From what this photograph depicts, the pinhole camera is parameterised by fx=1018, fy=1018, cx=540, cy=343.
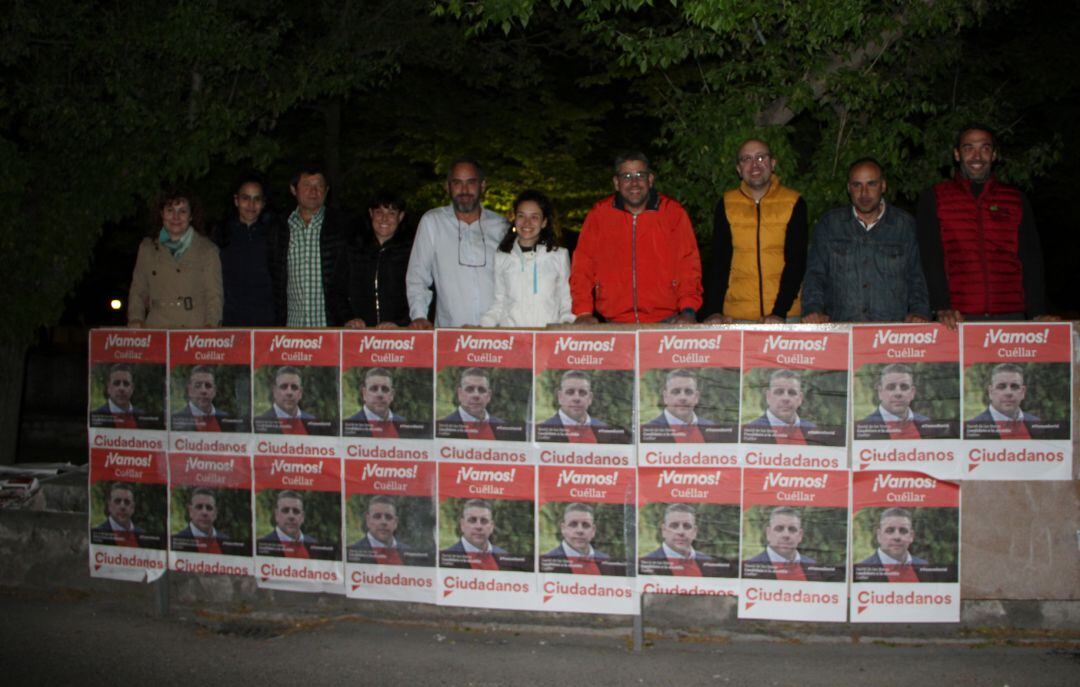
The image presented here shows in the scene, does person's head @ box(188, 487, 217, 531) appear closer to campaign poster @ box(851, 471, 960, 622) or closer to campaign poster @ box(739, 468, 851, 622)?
campaign poster @ box(739, 468, 851, 622)

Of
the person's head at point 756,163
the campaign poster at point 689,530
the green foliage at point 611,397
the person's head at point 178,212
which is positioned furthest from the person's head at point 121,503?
the person's head at point 756,163

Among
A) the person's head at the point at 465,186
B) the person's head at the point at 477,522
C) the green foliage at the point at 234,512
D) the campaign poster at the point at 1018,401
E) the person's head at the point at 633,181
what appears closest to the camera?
the campaign poster at the point at 1018,401

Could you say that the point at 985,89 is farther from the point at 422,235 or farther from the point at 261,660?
the point at 261,660

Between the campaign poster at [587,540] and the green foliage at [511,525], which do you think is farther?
the green foliage at [511,525]

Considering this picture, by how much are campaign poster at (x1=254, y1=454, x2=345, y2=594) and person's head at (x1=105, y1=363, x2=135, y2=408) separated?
40.0 inches

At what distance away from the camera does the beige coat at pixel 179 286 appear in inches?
282

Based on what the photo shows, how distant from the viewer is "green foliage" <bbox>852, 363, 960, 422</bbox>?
17.8ft

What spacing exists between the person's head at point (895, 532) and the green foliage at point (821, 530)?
0.19 metres

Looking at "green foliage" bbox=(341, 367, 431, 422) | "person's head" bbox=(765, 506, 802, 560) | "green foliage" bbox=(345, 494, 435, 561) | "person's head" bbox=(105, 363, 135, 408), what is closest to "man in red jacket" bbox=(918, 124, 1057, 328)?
"person's head" bbox=(765, 506, 802, 560)

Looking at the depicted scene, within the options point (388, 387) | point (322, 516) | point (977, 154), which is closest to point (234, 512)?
point (322, 516)

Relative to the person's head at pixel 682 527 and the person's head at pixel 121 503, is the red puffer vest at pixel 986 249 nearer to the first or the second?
the person's head at pixel 682 527

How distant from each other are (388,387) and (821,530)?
257cm

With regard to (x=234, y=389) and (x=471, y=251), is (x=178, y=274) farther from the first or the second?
(x=471, y=251)

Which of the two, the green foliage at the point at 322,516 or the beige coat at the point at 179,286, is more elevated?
the beige coat at the point at 179,286
